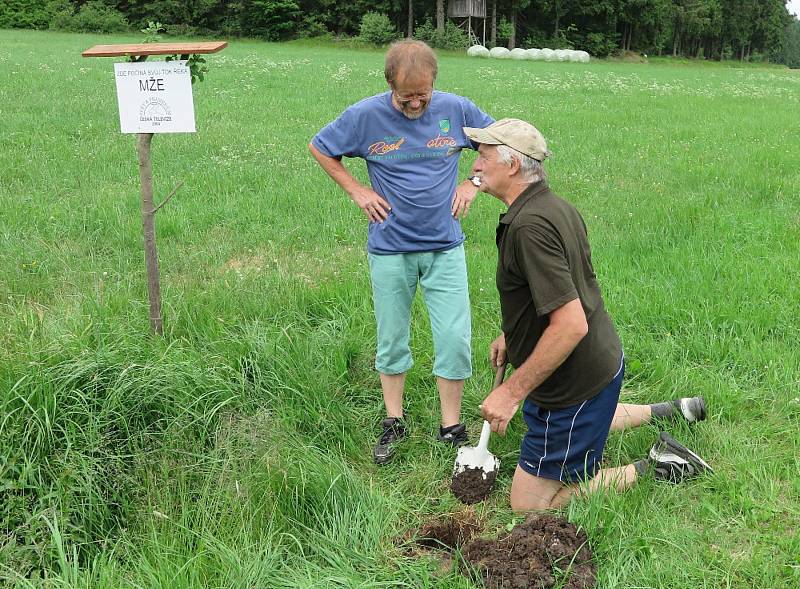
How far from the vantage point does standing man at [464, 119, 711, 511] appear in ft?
9.27

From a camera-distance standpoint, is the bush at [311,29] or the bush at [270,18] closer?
the bush at [270,18]

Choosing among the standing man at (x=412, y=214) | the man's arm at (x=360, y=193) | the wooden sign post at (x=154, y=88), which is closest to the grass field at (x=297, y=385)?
the standing man at (x=412, y=214)

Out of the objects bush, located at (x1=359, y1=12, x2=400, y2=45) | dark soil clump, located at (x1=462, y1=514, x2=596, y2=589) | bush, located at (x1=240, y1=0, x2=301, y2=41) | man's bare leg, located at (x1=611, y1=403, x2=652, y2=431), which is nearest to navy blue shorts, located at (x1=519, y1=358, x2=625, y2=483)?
dark soil clump, located at (x1=462, y1=514, x2=596, y2=589)

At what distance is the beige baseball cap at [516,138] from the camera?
292 cm

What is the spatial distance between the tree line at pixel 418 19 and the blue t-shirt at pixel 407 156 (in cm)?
Result: 4497

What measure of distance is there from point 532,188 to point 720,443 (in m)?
1.77

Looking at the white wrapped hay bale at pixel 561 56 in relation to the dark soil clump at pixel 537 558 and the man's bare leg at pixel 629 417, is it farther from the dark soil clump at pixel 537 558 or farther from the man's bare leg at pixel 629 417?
the dark soil clump at pixel 537 558

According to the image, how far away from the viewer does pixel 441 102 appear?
12.3 ft

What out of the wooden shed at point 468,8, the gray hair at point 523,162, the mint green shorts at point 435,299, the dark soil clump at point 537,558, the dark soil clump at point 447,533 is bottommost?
the dark soil clump at point 447,533

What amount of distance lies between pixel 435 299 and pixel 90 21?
163 ft

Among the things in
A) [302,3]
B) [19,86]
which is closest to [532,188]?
[19,86]

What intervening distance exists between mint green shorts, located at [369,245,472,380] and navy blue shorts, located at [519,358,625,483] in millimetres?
596

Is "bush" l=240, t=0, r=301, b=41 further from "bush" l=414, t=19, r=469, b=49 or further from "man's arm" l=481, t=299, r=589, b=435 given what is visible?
"man's arm" l=481, t=299, r=589, b=435

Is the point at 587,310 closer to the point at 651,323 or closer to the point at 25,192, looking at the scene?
the point at 651,323
